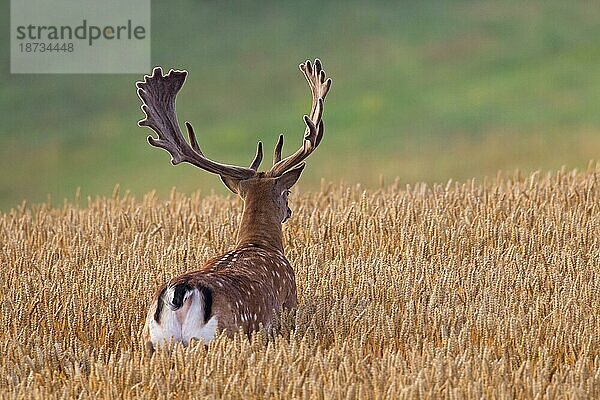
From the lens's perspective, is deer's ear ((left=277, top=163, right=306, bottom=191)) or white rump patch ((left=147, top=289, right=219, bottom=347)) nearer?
white rump patch ((left=147, top=289, right=219, bottom=347))

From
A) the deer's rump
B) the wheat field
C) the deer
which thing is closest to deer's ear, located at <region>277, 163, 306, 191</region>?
the deer

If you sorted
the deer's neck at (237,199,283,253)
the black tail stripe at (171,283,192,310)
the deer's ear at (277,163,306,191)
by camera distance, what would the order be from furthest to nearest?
the deer's ear at (277,163,306,191) < the deer's neck at (237,199,283,253) < the black tail stripe at (171,283,192,310)

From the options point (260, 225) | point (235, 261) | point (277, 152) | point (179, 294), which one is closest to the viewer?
point (179, 294)

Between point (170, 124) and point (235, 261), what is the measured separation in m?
1.19

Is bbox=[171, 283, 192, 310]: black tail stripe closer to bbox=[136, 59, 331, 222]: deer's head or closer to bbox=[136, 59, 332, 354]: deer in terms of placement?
bbox=[136, 59, 332, 354]: deer

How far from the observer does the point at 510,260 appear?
8.44 meters

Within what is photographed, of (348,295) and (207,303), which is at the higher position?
(348,295)

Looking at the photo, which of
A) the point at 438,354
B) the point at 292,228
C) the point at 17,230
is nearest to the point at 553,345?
the point at 438,354

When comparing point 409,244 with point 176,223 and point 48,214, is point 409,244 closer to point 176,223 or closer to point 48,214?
point 176,223

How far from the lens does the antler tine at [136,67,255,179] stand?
7.29m

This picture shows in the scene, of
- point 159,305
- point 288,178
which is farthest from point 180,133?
point 159,305

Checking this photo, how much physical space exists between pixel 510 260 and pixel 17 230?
14.1ft

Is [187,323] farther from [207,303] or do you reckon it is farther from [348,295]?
[348,295]

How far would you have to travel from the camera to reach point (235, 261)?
6.72 meters
